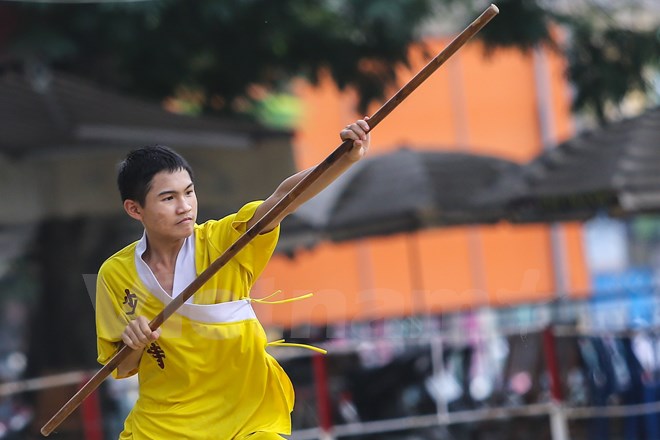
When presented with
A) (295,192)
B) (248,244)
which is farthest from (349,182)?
(295,192)

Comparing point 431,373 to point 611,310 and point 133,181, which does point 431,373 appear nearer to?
point 611,310

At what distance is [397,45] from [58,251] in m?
3.66

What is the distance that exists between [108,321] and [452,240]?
23.7 m

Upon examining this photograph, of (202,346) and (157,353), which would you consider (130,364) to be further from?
(202,346)

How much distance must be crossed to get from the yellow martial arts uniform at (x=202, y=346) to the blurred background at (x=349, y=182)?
4.87 metres

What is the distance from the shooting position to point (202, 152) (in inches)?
415

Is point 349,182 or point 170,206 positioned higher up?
point 349,182

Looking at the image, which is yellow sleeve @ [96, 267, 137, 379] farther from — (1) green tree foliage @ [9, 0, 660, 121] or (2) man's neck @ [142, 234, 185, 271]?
(1) green tree foliage @ [9, 0, 660, 121]

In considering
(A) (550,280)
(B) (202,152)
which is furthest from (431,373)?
(A) (550,280)

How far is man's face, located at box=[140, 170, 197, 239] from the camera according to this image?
462 centimetres

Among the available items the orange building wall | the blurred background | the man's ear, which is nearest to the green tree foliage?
the blurred background

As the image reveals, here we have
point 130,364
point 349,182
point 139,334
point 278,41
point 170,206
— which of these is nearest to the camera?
point 139,334

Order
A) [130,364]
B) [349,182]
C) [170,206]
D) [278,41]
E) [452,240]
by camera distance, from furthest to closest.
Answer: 1. [452,240]
2. [349,182]
3. [278,41]
4. [130,364]
5. [170,206]

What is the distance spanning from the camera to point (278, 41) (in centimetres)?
1327
